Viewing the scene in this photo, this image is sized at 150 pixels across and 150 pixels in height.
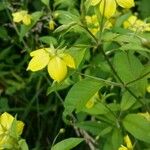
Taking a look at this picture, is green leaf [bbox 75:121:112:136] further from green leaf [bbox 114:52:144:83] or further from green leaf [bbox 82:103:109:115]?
green leaf [bbox 114:52:144:83]

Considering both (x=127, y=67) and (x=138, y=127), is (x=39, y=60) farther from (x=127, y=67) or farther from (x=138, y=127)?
(x=138, y=127)

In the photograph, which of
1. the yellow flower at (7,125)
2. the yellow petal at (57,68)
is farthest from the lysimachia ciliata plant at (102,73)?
the yellow flower at (7,125)

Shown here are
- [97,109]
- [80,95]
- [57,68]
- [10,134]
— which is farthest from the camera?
[97,109]

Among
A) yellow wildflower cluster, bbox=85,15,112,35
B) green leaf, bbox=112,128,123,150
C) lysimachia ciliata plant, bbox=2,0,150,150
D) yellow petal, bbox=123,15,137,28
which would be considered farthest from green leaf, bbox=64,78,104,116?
yellow petal, bbox=123,15,137,28

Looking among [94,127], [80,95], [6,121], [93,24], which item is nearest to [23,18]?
[93,24]

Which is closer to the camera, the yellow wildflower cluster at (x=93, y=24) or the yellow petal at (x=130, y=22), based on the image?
the yellow wildflower cluster at (x=93, y=24)

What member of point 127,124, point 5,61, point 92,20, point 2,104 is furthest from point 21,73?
point 127,124

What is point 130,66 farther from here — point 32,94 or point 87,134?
point 32,94

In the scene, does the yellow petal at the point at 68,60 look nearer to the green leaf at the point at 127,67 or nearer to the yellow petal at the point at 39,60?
the yellow petal at the point at 39,60
